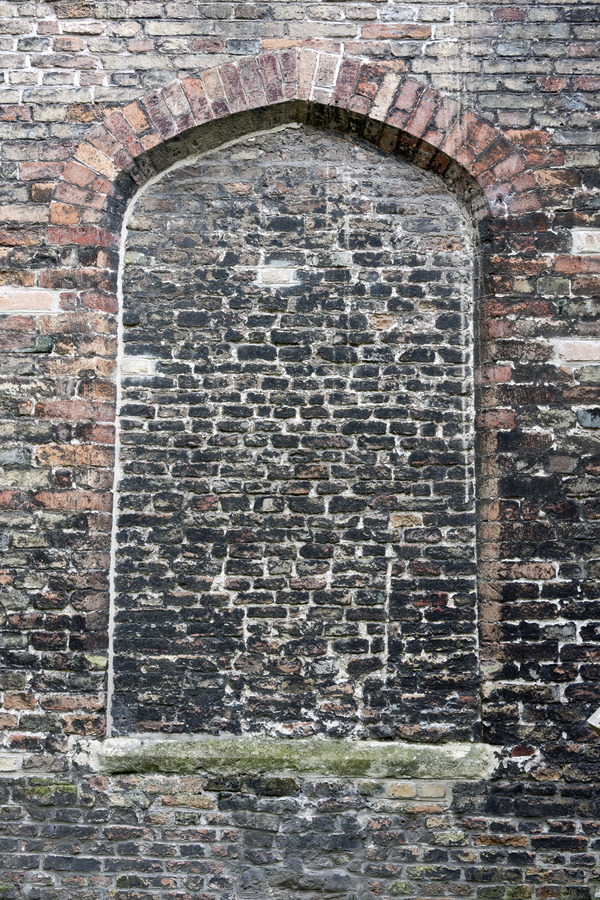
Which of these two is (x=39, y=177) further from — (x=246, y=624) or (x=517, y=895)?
(x=517, y=895)

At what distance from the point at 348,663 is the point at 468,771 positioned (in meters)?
0.71

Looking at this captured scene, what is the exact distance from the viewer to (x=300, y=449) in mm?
3639

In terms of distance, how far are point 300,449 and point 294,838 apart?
5.78ft

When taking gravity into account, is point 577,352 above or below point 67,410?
above

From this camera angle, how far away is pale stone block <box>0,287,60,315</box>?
3586 millimetres

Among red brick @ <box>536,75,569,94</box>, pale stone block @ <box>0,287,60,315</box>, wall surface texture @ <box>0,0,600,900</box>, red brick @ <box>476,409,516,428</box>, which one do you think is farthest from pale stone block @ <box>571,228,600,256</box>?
pale stone block @ <box>0,287,60,315</box>

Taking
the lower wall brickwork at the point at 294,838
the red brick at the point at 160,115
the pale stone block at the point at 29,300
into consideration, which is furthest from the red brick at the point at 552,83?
the lower wall brickwork at the point at 294,838

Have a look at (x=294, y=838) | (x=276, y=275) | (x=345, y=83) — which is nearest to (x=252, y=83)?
(x=345, y=83)

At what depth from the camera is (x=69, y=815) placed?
3.39 metres

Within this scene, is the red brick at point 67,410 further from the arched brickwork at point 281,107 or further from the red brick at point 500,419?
the red brick at point 500,419

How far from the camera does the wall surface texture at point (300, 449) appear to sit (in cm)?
340

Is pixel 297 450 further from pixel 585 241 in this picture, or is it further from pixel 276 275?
pixel 585 241

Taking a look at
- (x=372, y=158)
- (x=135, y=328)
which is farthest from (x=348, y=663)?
(x=372, y=158)

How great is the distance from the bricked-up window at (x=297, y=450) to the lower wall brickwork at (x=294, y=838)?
0.88ft
